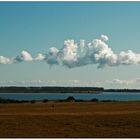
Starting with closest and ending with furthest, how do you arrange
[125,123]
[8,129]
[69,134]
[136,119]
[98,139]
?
[98,139]
[69,134]
[8,129]
[125,123]
[136,119]

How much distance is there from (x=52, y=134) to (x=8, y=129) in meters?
3.72

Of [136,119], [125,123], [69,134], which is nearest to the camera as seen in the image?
[69,134]

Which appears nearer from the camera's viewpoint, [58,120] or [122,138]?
[122,138]

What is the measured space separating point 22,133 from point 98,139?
4.95 metres

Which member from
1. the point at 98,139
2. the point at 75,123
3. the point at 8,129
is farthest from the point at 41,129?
the point at 98,139

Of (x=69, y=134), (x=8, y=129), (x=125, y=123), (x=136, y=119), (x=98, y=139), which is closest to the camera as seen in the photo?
(x=98, y=139)

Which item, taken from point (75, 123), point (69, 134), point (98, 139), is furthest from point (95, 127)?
point (98, 139)

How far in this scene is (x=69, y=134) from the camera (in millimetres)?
25156

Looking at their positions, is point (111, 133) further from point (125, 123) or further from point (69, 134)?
point (125, 123)

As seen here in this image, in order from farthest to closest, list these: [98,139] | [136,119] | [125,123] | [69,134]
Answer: [136,119], [125,123], [69,134], [98,139]

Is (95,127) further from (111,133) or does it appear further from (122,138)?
(122,138)

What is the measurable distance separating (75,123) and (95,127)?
2.42 m

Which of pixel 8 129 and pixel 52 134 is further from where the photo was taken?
pixel 8 129

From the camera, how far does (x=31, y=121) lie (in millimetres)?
32844
